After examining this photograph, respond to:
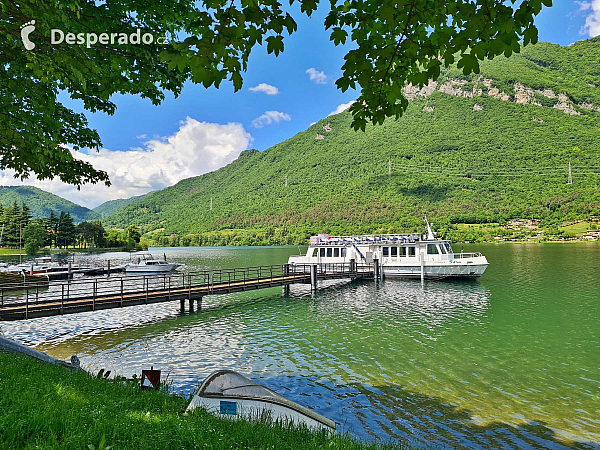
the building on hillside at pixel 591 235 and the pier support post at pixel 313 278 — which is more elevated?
the building on hillside at pixel 591 235

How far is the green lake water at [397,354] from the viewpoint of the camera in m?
8.41

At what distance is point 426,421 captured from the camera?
833cm

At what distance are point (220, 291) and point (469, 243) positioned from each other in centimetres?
10544

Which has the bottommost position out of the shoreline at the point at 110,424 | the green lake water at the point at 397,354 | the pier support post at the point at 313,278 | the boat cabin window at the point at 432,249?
the green lake water at the point at 397,354

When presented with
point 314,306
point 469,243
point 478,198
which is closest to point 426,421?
point 314,306

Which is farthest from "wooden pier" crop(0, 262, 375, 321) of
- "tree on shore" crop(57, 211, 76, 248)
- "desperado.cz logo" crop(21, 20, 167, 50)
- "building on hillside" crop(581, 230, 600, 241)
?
"building on hillside" crop(581, 230, 600, 241)

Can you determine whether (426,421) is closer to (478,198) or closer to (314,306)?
(314,306)

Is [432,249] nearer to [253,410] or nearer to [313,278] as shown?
[313,278]

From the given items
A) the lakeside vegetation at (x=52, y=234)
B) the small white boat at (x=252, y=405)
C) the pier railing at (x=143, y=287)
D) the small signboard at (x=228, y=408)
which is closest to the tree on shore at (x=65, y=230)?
the lakeside vegetation at (x=52, y=234)

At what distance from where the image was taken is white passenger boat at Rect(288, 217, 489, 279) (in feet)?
114

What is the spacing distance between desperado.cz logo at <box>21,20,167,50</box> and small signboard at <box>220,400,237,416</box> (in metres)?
6.35

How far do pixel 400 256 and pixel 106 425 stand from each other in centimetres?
3620

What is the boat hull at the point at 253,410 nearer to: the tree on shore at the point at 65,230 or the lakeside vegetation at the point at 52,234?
the lakeside vegetation at the point at 52,234

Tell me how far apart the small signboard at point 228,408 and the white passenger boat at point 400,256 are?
25806 mm
